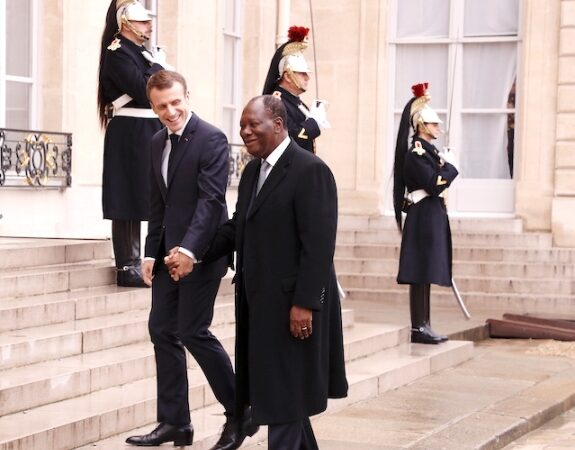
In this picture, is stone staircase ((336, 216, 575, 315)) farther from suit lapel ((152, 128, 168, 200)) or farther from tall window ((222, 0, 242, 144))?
suit lapel ((152, 128, 168, 200))

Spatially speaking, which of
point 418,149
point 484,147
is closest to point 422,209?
point 418,149

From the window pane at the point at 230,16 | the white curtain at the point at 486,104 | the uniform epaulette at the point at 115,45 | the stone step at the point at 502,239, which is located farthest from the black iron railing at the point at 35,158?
the white curtain at the point at 486,104

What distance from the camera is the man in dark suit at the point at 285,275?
6.15 metres

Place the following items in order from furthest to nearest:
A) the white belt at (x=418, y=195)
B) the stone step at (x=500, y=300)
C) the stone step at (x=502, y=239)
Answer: the stone step at (x=502, y=239) < the stone step at (x=500, y=300) < the white belt at (x=418, y=195)

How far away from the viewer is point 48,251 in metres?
9.70

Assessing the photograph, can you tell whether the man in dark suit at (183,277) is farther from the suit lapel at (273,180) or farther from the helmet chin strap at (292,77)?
the helmet chin strap at (292,77)

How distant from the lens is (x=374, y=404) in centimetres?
941

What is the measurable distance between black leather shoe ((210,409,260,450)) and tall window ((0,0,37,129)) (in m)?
5.21

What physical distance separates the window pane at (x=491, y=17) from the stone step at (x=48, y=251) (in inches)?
319

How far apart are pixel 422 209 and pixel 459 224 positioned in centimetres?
542

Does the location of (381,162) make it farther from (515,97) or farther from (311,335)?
(311,335)

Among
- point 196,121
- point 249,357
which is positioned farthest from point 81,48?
point 249,357

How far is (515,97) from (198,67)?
15.3ft

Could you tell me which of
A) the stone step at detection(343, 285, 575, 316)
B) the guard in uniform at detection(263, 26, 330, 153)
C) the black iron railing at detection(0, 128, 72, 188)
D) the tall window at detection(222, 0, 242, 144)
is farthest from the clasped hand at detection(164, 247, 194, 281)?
the tall window at detection(222, 0, 242, 144)
